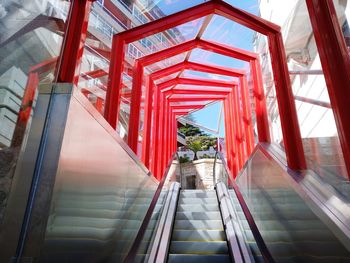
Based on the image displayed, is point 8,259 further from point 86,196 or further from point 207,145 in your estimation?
point 207,145

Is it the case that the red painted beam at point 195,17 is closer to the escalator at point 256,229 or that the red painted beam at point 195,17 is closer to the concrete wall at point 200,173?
the escalator at point 256,229

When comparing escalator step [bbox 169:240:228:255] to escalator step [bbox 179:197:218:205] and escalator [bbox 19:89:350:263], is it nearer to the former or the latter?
escalator [bbox 19:89:350:263]

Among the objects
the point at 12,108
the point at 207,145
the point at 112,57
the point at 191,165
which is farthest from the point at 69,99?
the point at 207,145

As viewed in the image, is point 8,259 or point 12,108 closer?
point 8,259

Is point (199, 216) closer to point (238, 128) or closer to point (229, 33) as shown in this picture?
point (238, 128)

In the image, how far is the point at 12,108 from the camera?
1806 millimetres

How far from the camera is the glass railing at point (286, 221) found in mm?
1810

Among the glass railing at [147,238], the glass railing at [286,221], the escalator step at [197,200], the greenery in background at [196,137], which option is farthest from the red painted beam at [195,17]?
the greenery in background at [196,137]

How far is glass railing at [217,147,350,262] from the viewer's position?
1810 mm

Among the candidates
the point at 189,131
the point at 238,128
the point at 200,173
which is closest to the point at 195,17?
the point at 238,128

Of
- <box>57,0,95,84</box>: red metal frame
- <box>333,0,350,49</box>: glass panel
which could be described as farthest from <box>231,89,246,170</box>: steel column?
<box>57,0,95,84</box>: red metal frame

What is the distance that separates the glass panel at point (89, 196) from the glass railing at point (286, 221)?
1.44 metres

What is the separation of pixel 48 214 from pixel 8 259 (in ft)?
0.88

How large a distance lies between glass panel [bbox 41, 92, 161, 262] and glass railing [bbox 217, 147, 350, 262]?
1.44 m
